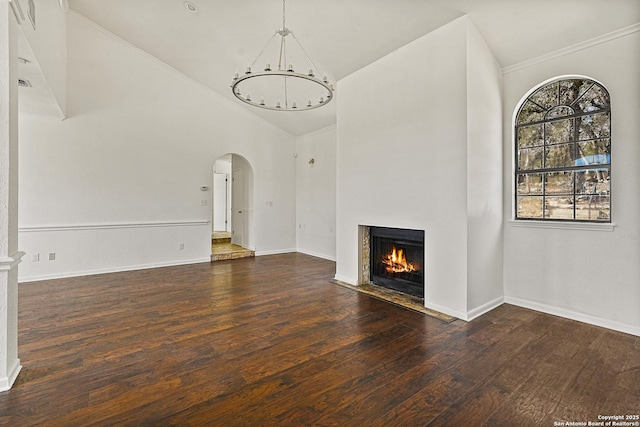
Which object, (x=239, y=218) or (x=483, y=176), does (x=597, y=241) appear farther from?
(x=239, y=218)

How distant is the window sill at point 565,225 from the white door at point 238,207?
6.05m

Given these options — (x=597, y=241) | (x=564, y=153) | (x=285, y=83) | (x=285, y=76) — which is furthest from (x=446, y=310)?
(x=285, y=83)

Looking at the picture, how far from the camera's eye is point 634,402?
1989 mm

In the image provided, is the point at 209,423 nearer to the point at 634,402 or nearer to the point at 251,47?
the point at 634,402

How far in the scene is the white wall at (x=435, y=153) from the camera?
334 centimetres

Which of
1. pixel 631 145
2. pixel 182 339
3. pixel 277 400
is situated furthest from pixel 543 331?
pixel 182 339

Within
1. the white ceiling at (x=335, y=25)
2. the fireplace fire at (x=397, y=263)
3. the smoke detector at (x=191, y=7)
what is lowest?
the fireplace fire at (x=397, y=263)

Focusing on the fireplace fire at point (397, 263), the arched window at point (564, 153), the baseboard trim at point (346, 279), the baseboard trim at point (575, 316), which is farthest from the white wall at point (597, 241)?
the baseboard trim at point (346, 279)

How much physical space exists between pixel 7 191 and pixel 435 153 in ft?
12.5

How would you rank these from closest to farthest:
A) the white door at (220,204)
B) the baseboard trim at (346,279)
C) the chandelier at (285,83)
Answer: the chandelier at (285,83) < the baseboard trim at (346,279) < the white door at (220,204)

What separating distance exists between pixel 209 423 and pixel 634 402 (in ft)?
8.76

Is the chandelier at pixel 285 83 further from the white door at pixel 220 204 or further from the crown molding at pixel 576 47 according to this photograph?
the white door at pixel 220 204

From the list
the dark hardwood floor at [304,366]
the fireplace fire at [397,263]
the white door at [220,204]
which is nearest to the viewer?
the dark hardwood floor at [304,366]

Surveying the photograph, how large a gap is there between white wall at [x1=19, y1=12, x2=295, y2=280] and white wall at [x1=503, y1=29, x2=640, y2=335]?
222 inches
